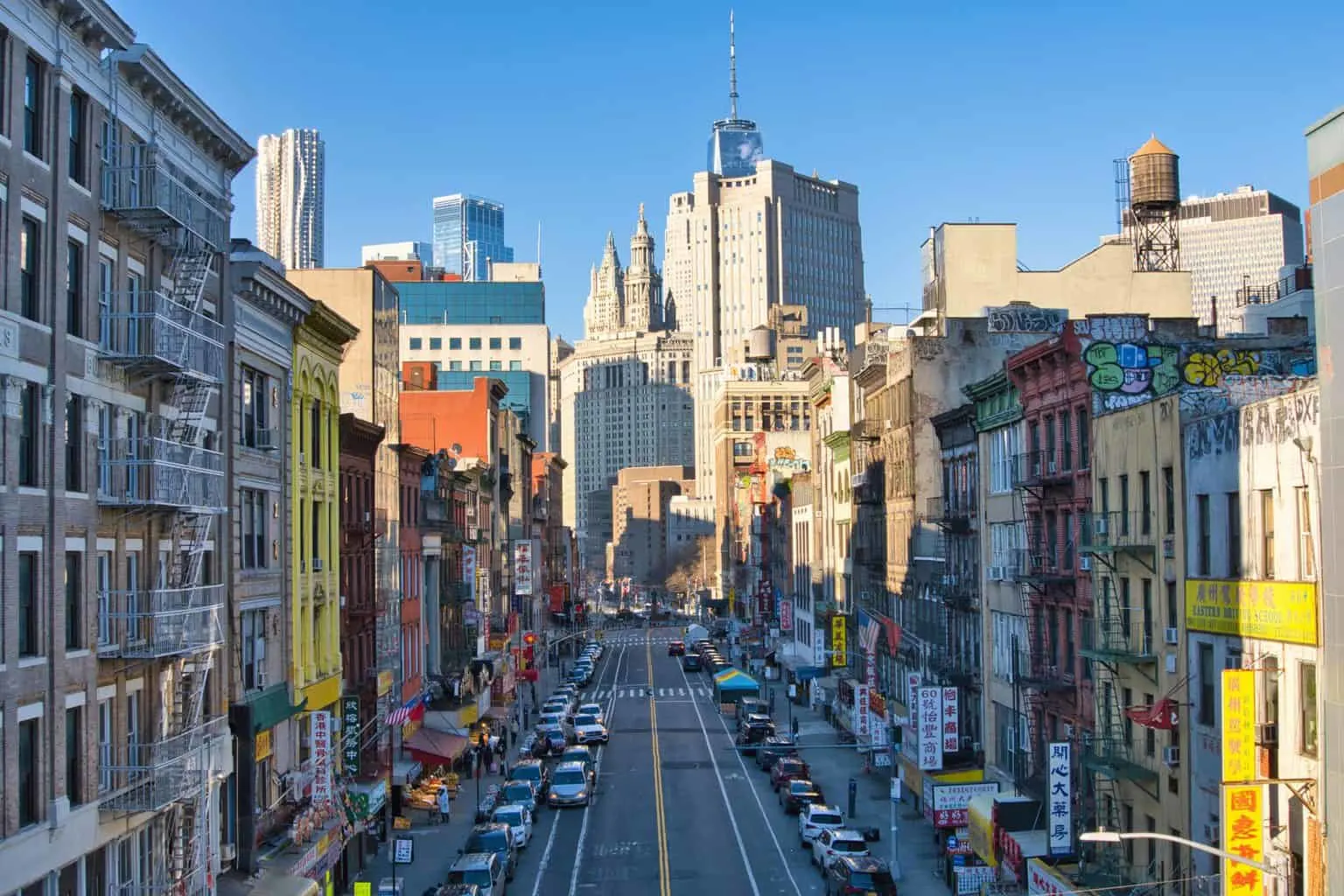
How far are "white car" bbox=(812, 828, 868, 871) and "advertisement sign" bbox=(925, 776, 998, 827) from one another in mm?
2544

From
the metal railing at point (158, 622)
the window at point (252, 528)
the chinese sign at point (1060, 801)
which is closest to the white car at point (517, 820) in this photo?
the window at point (252, 528)

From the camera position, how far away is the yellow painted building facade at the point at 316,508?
1750 inches

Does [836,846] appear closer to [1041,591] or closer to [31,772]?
[1041,591]

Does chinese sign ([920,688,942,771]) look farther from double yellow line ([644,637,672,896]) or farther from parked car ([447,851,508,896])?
parked car ([447,851,508,896])

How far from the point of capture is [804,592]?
106 metres

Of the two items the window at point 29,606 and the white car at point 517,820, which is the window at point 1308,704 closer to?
the window at point 29,606

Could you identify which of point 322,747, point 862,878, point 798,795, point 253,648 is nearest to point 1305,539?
point 862,878

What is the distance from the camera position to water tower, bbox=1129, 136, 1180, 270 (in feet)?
189

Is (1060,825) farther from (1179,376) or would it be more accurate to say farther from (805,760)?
(805,760)

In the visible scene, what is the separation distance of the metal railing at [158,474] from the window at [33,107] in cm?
566

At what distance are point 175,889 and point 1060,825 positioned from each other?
2079 cm

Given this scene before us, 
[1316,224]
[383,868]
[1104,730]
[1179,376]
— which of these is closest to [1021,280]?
[1179,376]

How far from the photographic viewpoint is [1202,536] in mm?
34188

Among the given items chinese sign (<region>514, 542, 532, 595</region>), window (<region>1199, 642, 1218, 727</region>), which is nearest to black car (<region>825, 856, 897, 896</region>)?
window (<region>1199, 642, 1218, 727</region>)
